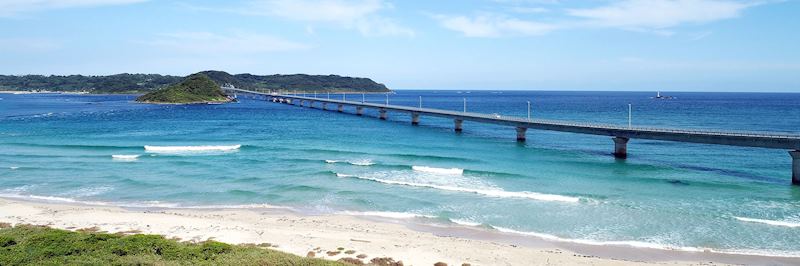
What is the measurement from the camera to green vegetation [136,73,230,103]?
162 metres

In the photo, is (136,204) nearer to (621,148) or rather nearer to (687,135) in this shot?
(621,148)

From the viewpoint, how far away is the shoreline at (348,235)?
18.6 metres

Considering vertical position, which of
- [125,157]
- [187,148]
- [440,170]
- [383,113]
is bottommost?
[440,170]

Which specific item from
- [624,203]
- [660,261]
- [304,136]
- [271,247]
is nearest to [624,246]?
[660,261]

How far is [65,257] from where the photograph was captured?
15.6 meters

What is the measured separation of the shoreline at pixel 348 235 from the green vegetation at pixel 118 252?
2691 millimetres

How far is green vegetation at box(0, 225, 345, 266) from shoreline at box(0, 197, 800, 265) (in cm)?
269

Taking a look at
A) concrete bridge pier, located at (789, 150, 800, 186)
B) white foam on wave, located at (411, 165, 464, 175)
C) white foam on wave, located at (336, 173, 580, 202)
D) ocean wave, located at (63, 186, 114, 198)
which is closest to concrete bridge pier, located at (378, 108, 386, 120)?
white foam on wave, located at (411, 165, 464, 175)

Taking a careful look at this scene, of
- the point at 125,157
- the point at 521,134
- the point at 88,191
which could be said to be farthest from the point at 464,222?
the point at 521,134

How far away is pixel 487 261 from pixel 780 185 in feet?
80.4

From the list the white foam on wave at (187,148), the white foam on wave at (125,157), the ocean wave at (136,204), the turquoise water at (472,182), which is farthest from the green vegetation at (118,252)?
the white foam on wave at (187,148)

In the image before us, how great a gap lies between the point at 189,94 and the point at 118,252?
163 m

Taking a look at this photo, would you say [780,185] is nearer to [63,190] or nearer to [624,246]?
[624,246]

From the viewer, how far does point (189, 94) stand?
169 m
